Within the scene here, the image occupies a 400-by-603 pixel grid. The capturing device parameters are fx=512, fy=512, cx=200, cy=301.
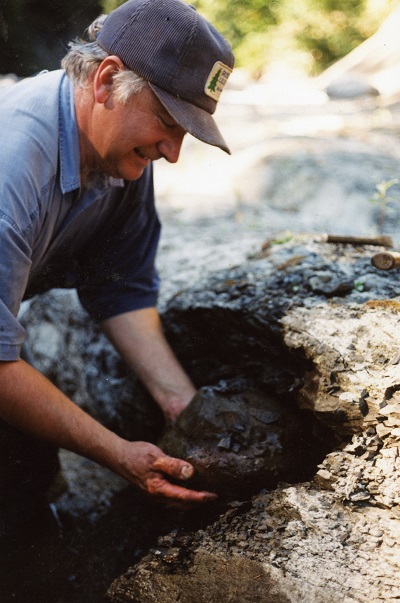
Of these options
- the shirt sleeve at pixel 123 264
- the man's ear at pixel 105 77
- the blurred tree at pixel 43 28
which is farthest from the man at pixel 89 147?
the blurred tree at pixel 43 28

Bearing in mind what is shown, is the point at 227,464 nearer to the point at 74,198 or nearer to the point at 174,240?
the point at 74,198

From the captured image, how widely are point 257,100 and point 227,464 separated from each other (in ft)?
27.0

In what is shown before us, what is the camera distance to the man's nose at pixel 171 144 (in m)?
1.76

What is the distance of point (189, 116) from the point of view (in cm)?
169

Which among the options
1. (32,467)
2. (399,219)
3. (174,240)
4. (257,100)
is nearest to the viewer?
(32,467)

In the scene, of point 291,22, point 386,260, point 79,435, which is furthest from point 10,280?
point 291,22

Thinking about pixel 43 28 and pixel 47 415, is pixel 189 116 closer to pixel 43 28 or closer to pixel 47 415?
pixel 43 28

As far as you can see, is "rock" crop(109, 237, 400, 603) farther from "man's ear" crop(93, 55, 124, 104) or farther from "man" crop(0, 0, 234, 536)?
"man's ear" crop(93, 55, 124, 104)

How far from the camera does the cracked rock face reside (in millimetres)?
1781

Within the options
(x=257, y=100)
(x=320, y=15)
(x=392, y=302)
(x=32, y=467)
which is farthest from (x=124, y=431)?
(x=257, y=100)

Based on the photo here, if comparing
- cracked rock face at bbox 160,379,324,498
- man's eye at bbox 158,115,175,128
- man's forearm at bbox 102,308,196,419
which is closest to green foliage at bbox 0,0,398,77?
man's eye at bbox 158,115,175,128

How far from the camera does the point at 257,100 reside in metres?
8.91

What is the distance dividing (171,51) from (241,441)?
4.44 feet

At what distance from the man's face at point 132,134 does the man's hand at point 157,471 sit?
102 centimetres
